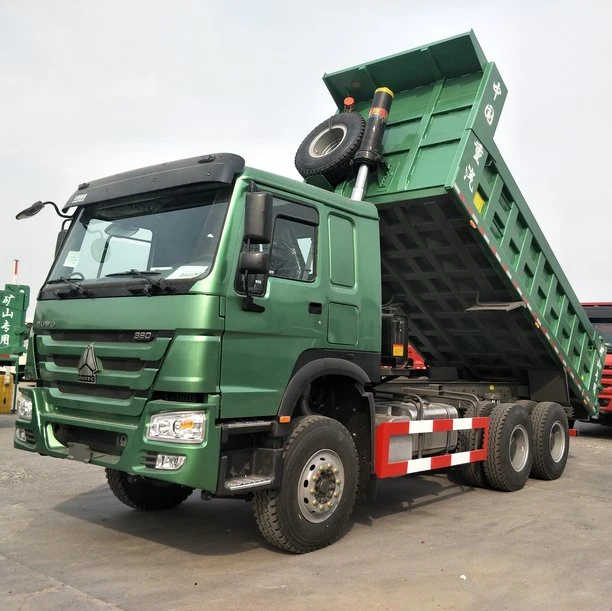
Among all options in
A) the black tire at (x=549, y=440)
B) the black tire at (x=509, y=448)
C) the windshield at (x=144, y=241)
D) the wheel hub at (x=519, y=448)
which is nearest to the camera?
the windshield at (x=144, y=241)

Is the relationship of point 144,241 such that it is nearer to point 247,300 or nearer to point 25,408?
point 247,300

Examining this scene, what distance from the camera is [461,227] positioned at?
6.10m

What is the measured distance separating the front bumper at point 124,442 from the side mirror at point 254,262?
0.82 m

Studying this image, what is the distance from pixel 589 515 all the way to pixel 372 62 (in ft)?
15.7

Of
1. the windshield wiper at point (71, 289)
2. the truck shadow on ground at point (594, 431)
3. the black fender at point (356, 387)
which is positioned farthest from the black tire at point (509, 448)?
the truck shadow on ground at point (594, 431)

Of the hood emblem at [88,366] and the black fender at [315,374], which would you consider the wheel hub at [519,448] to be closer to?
the black fender at [315,374]

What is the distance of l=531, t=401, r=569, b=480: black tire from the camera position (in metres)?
7.28

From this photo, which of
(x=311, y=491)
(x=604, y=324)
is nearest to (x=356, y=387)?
(x=311, y=491)

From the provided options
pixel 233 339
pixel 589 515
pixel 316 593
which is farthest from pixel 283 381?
pixel 589 515

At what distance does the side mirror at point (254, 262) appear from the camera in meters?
4.04

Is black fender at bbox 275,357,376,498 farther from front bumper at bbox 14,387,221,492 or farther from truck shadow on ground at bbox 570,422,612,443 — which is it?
truck shadow on ground at bbox 570,422,612,443

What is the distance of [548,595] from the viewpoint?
3.86m

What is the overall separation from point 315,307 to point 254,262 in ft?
2.69

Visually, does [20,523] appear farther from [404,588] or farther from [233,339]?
[404,588]
